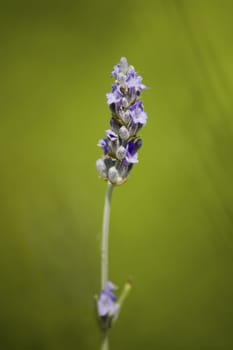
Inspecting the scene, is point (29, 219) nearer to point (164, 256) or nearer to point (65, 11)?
point (164, 256)

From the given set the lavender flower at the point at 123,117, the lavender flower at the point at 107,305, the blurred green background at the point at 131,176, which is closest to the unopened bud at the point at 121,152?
the lavender flower at the point at 123,117

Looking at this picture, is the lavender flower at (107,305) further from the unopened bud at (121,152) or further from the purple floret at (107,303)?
the unopened bud at (121,152)

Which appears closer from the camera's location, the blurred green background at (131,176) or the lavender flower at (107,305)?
the lavender flower at (107,305)

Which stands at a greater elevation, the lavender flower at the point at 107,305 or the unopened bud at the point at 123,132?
the unopened bud at the point at 123,132

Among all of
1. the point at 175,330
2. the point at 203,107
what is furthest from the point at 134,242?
the point at 203,107

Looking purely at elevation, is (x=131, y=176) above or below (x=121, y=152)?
above

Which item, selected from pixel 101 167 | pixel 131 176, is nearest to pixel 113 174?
pixel 101 167

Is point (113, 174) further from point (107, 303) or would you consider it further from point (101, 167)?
point (107, 303)
